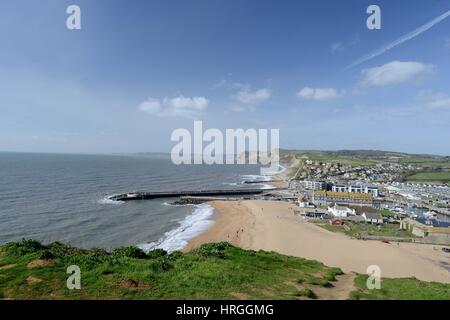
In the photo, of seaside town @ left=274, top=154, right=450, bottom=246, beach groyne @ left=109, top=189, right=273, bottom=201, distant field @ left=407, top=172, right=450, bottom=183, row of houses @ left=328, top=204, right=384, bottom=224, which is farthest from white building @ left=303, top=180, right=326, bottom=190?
distant field @ left=407, top=172, right=450, bottom=183

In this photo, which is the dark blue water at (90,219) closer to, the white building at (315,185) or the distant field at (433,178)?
the white building at (315,185)

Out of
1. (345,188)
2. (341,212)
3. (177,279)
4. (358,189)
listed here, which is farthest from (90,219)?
(358,189)

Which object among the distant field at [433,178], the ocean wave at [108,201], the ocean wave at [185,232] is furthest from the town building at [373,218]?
the distant field at [433,178]

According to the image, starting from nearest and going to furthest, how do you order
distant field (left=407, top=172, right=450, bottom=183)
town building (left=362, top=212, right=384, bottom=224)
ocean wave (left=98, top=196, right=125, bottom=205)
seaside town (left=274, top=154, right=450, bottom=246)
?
1. seaside town (left=274, top=154, right=450, bottom=246)
2. town building (left=362, top=212, right=384, bottom=224)
3. ocean wave (left=98, top=196, right=125, bottom=205)
4. distant field (left=407, top=172, right=450, bottom=183)

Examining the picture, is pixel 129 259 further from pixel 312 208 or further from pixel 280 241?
pixel 312 208

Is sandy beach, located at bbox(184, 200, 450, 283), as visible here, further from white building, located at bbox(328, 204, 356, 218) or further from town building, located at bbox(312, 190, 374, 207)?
town building, located at bbox(312, 190, 374, 207)

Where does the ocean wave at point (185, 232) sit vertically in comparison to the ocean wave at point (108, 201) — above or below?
below

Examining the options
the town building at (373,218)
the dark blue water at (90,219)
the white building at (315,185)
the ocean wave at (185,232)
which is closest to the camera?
the ocean wave at (185,232)
